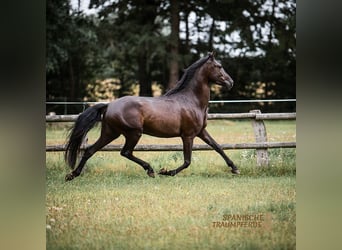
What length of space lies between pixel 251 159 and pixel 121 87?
1302 mm

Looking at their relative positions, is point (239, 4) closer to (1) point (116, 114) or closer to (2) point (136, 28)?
(2) point (136, 28)

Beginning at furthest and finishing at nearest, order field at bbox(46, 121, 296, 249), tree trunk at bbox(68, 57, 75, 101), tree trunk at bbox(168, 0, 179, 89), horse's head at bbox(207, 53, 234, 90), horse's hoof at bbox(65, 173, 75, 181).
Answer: tree trunk at bbox(68, 57, 75, 101) < tree trunk at bbox(168, 0, 179, 89) < horse's head at bbox(207, 53, 234, 90) < horse's hoof at bbox(65, 173, 75, 181) < field at bbox(46, 121, 296, 249)

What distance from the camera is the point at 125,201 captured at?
3.21 meters

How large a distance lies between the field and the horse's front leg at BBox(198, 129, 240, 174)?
4 cm

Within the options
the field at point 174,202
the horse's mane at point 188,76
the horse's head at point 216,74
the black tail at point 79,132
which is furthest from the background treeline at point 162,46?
the field at point 174,202

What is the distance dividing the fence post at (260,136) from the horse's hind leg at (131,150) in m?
0.88

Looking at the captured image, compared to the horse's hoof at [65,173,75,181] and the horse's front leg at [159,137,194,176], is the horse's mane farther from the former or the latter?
the horse's hoof at [65,173,75,181]

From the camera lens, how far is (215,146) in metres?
3.41

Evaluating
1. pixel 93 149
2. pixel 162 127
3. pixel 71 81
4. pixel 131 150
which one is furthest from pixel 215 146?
pixel 71 81

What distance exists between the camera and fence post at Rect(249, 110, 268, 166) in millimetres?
3453

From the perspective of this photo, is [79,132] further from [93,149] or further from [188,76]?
[188,76]

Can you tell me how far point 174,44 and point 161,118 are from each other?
1.17 m

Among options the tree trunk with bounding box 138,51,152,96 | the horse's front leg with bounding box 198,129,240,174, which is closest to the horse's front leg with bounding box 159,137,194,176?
the horse's front leg with bounding box 198,129,240,174
